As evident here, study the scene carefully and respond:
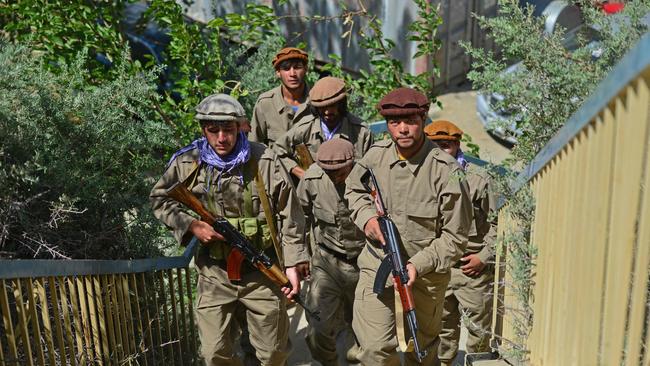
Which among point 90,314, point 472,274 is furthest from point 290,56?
point 90,314

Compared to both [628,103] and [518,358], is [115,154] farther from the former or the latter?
[628,103]

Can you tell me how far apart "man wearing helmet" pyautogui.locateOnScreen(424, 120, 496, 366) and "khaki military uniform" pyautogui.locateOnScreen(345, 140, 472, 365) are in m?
0.55

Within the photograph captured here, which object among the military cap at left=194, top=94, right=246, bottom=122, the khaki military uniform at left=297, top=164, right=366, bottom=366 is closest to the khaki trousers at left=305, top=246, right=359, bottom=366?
the khaki military uniform at left=297, top=164, right=366, bottom=366

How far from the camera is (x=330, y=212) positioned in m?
5.34

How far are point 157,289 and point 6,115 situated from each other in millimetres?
1353

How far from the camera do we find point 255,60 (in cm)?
838

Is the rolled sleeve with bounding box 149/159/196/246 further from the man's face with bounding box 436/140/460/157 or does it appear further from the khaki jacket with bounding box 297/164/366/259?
the man's face with bounding box 436/140/460/157

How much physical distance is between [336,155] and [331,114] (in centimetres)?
79

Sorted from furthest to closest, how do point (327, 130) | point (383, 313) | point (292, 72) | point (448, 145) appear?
point (292, 72) < point (327, 130) < point (448, 145) < point (383, 313)

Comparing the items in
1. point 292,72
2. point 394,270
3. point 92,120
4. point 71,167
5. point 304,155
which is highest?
point 292,72

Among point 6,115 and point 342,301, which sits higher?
point 6,115

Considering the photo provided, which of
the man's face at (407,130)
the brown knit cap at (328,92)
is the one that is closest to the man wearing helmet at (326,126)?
the brown knit cap at (328,92)

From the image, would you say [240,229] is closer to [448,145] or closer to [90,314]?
[90,314]

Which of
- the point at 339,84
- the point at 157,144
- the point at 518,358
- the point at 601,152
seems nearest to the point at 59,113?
the point at 157,144
